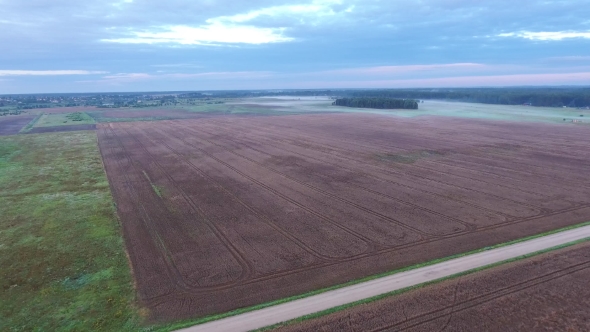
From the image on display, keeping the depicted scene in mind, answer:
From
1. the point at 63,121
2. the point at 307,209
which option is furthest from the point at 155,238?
the point at 63,121

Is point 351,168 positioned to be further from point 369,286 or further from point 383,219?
point 369,286

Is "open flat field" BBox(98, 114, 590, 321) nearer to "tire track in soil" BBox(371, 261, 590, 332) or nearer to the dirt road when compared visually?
the dirt road

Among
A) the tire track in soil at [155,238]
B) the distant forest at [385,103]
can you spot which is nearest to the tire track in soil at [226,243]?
the tire track in soil at [155,238]

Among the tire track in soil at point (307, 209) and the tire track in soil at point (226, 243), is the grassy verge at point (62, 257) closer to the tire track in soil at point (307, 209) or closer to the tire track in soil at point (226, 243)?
the tire track in soil at point (226, 243)

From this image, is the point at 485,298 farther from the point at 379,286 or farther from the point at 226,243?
the point at 226,243

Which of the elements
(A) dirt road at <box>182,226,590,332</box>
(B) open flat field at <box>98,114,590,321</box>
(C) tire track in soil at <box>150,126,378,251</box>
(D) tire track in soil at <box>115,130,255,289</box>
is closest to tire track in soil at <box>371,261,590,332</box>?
(A) dirt road at <box>182,226,590,332</box>
